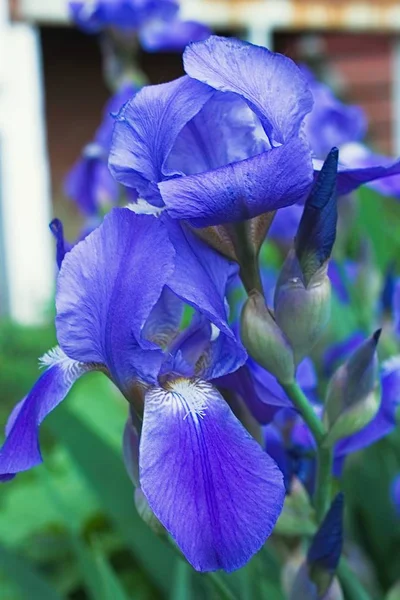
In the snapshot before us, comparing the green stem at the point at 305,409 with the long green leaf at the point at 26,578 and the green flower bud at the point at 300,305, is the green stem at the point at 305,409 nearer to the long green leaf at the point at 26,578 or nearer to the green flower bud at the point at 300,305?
the green flower bud at the point at 300,305

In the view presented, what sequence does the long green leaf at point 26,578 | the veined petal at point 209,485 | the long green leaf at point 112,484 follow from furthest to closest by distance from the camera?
1. the long green leaf at point 112,484
2. the long green leaf at point 26,578
3. the veined petal at point 209,485

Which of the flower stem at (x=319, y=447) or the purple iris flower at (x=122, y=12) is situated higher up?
the purple iris flower at (x=122, y=12)

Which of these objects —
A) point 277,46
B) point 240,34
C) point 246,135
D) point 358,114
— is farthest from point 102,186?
point 277,46

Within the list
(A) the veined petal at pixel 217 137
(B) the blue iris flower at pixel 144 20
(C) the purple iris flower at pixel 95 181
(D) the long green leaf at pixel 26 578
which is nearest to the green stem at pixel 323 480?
(A) the veined petal at pixel 217 137

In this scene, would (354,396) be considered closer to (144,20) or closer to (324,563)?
(324,563)

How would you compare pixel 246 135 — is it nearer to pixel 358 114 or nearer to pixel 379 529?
pixel 379 529

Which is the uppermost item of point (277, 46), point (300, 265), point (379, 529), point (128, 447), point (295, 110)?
point (277, 46)

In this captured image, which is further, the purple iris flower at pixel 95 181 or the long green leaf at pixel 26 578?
the purple iris flower at pixel 95 181
